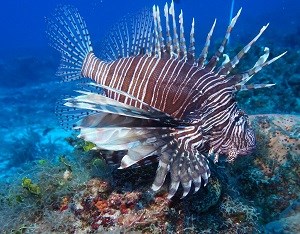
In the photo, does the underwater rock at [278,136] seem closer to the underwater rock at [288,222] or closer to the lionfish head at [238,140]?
the underwater rock at [288,222]

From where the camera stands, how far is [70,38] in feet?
16.8

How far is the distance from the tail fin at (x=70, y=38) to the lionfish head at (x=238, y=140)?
8.95ft

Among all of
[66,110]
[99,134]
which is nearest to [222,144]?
[99,134]

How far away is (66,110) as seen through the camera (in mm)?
4242

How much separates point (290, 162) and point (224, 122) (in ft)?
8.50

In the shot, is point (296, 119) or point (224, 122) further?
point (296, 119)

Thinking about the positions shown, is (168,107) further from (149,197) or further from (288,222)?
(288,222)

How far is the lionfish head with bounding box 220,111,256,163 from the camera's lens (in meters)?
3.20

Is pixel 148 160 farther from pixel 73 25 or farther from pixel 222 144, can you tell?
pixel 73 25

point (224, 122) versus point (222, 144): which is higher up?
point (224, 122)

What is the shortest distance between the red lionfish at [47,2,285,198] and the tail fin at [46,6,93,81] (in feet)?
2.04

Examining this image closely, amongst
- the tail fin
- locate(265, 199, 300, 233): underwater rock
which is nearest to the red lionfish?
the tail fin

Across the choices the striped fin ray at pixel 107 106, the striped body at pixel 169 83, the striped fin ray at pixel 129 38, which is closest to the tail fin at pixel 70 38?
the striped fin ray at pixel 129 38

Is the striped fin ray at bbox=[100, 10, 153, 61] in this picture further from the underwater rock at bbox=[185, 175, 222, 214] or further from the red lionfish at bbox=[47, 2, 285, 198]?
the underwater rock at bbox=[185, 175, 222, 214]
